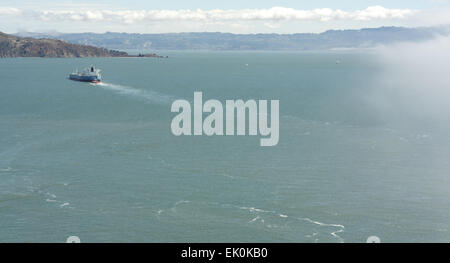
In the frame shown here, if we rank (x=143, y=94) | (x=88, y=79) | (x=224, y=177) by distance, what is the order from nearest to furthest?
(x=224, y=177) → (x=143, y=94) → (x=88, y=79)

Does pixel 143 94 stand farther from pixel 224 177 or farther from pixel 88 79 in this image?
pixel 224 177

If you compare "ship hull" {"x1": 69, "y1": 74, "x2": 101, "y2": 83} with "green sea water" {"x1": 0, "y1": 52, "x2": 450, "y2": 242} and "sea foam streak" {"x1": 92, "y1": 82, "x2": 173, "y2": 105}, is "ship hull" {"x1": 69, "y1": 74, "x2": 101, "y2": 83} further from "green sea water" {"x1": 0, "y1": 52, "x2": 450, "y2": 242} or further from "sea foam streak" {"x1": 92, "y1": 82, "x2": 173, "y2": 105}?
"green sea water" {"x1": 0, "y1": 52, "x2": 450, "y2": 242}

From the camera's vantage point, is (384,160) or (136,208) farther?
(384,160)

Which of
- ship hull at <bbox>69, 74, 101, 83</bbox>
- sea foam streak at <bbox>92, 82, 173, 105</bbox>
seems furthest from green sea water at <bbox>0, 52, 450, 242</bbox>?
ship hull at <bbox>69, 74, 101, 83</bbox>

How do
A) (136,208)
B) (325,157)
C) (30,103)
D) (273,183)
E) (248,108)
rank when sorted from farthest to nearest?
1. (30,103)
2. (248,108)
3. (325,157)
4. (273,183)
5. (136,208)

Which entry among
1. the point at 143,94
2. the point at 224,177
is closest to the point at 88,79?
the point at 143,94
